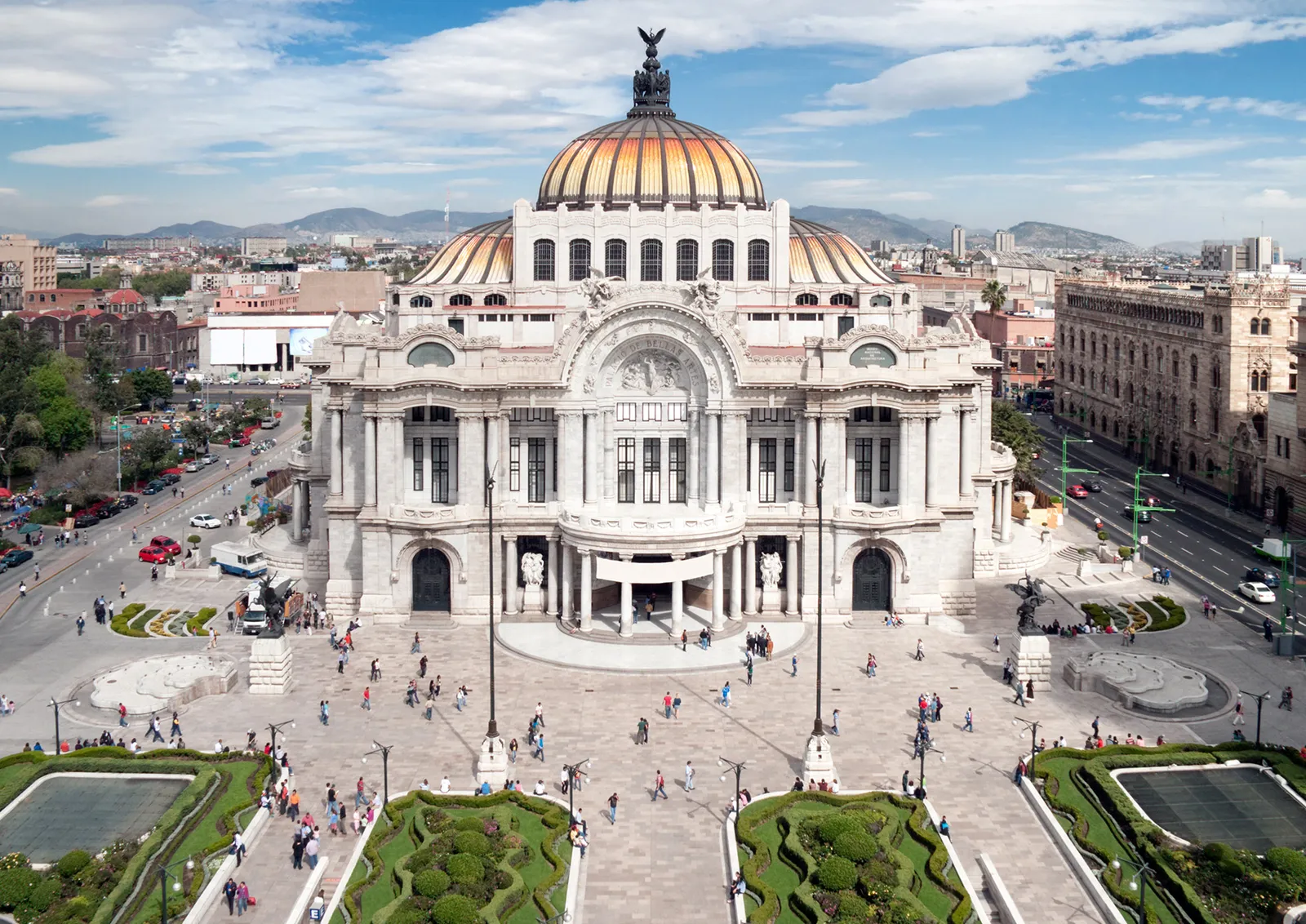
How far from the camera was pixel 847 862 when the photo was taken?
1822 inches

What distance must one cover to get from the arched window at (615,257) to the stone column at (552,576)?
23.7m

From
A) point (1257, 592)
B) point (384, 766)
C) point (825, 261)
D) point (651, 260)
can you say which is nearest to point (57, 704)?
point (384, 766)

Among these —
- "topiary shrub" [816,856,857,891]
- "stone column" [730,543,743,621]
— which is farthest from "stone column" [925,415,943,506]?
"topiary shrub" [816,856,857,891]

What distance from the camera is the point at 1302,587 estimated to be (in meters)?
88.3

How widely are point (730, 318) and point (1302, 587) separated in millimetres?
44058

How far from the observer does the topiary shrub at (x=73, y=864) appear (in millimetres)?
46688

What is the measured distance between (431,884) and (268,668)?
2629 cm

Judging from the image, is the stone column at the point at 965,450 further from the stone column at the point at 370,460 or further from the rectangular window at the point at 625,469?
the stone column at the point at 370,460

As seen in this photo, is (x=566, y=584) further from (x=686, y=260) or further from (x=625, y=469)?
(x=686, y=260)

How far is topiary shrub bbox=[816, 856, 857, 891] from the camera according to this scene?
4516 cm

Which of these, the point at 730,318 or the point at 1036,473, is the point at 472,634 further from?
the point at 1036,473

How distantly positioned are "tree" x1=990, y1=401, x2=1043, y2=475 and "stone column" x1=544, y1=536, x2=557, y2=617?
47.5 metres

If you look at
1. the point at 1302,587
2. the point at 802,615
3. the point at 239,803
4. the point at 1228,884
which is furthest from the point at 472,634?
the point at 1302,587

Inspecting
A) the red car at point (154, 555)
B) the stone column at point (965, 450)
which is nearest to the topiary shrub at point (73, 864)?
the red car at point (154, 555)
